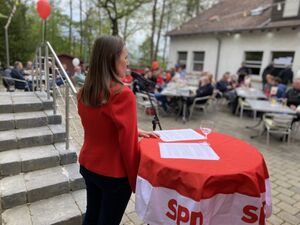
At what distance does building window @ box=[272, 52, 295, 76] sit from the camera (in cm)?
979

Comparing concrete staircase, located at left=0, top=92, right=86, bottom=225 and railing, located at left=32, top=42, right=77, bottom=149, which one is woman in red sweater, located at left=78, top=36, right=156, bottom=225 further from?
railing, located at left=32, top=42, right=77, bottom=149

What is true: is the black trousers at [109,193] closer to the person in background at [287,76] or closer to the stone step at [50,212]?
the stone step at [50,212]

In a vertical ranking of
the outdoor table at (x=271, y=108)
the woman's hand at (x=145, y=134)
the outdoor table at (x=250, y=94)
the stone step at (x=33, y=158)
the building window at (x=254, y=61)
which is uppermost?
the building window at (x=254, y=61)

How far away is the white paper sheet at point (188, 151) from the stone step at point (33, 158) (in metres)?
1.45

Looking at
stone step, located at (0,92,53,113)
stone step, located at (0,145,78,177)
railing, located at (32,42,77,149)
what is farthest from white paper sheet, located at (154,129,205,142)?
stone step, located at (0,92,53,113)

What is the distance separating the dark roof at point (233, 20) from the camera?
34.7ft

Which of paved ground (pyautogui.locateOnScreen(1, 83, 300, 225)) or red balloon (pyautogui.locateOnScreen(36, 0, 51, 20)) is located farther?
red balloon (pyautogui.locateOnScreen(36, 0, 51, 20))

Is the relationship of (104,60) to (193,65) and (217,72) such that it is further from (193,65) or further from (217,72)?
(193,65)

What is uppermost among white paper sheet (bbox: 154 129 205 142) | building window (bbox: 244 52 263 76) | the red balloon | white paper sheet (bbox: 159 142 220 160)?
the red balloon

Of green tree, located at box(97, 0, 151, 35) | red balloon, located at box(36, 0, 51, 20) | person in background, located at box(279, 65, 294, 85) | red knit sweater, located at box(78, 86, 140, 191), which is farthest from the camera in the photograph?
green tree, located at box(97, 0, 151, 35)

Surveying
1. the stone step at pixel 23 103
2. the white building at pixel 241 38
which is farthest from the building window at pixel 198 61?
the stone step at pixel 23 103

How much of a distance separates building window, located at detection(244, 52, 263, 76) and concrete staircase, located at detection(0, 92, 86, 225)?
10163 millimetres

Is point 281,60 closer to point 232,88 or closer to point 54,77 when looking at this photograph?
point 232,88

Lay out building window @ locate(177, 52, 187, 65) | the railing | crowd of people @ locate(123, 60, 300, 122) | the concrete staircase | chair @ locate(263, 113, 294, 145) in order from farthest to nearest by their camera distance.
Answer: building window @ locate(177, 52, 187, 65), crowd of people @ locate(123, 60, 300, 122), chair @ locate(263, 113, 294, 145), the railing, the concrete staircase
